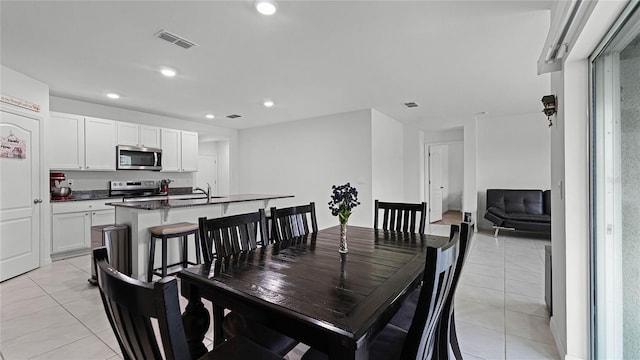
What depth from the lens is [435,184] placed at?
7898 mm

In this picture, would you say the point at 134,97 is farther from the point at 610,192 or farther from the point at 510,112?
the point at 510,112

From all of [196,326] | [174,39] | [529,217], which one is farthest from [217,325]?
[529,217]

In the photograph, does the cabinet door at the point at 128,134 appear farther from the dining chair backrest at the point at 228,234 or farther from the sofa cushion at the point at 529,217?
the sofa cushion at the point at 529,217

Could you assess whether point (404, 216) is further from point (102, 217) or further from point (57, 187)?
point (57, 187)

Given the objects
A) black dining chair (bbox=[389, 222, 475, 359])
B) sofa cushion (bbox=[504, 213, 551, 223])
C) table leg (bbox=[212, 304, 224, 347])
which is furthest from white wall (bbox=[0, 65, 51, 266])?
sofa cushion (bbox=[504, 213, 551, 223])

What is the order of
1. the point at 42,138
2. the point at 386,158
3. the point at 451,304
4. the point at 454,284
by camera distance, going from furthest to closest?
the point at 386,158
the point at 42,138
the point at 451,304
the point at 454,284

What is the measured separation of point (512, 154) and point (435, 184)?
213 centimetres

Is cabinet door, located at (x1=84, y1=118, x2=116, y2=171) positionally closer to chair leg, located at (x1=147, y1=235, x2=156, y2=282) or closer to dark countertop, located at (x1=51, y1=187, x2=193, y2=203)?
dark countertop, located at (x1=51, y1=187, x2=193, y2=203)

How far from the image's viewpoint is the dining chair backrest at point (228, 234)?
1749 mm

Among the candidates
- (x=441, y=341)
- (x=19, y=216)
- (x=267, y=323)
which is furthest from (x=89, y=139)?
(x=441, y=341)

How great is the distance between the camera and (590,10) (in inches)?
52.8

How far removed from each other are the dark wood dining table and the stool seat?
159cm

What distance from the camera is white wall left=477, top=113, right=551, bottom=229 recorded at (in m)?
5.84

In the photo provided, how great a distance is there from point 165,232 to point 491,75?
4.23 meters
